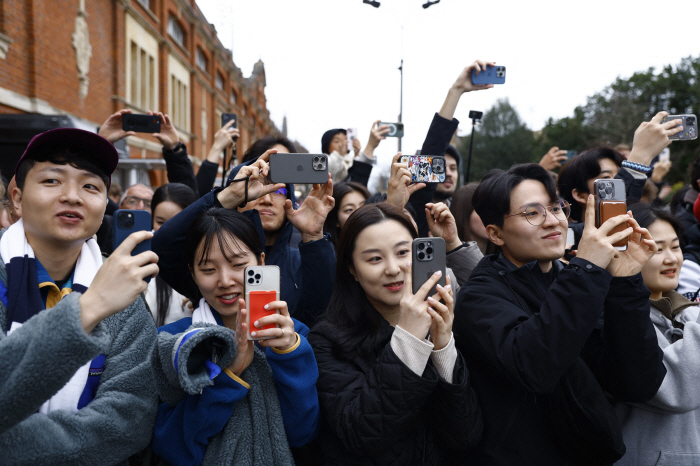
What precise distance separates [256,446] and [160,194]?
2.37 m

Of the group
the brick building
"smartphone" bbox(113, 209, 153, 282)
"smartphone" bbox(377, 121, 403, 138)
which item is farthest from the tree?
"smartphone" bbox(113, 209, 153, 282)

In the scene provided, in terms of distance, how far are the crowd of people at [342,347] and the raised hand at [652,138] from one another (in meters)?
0.93

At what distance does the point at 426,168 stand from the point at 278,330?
5.80ft

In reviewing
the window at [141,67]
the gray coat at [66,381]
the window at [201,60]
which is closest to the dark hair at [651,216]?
the gray coat at [66,381]

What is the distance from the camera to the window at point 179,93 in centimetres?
1848

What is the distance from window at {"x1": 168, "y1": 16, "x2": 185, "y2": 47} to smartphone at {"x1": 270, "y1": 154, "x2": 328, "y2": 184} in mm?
18108

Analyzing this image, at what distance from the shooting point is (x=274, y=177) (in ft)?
8.03

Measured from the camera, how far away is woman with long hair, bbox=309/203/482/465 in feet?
6.02

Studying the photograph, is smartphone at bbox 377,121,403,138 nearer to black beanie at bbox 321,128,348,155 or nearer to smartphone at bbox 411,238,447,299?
black beanie at bbox 321,128,348,155

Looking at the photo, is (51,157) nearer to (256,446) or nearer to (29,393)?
(29,393)

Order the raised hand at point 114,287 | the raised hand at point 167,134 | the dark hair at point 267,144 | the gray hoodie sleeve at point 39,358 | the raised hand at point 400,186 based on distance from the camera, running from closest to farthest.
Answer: the gray hoodie sleeve at point 39,358 < the raised hand at point 114,287 < the raised hand at point 400,186 < the dark hair at point 267,144 < the raised hand at point 167,134

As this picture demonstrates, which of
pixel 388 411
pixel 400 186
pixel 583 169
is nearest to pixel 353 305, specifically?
pixel 388 411

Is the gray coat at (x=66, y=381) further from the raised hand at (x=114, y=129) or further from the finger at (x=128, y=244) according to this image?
the raised hand at (x=114, y=129)

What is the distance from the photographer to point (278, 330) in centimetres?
175
